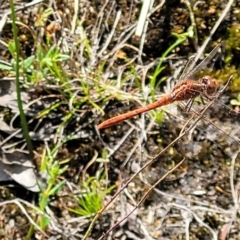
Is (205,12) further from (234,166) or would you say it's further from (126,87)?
(234,166)

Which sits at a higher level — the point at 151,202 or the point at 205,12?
the point at 205,12

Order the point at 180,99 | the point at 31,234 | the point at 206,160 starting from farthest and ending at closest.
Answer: the point at 206,160
the point at 31,234
the point at 180,99

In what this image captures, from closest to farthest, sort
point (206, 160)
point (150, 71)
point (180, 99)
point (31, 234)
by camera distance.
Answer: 1. point (180, 99)
2. point (31, 234)
3. point (206, 160)
4. point (150, 71)

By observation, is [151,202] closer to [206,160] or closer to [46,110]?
[206,160]

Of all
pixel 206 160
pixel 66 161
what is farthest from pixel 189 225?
pixel 66 161

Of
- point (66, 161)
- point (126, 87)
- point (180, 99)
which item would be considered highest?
point (180, 99)

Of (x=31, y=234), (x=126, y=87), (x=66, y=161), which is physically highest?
(x=126, y=87)

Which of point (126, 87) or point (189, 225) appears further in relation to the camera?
point (126, 87)

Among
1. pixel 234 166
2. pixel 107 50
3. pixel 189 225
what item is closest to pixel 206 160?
pixel 234 166

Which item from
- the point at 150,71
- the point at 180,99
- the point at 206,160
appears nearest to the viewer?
the point at 180,99
